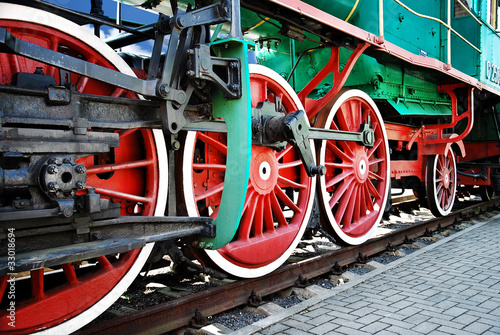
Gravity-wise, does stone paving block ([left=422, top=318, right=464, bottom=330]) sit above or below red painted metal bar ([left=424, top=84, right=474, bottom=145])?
below

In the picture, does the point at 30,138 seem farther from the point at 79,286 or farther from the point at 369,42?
the point at 369,42

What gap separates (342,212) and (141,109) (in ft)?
8.68

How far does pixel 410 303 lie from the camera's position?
10.3 ft

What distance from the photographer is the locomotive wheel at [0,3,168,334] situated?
2.09m

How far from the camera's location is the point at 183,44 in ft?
7.77

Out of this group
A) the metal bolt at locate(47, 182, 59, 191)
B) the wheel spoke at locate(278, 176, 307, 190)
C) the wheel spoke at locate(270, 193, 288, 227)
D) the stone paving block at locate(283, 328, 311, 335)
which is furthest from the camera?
the wheel spoke at locate(278, 176, 307, 190)

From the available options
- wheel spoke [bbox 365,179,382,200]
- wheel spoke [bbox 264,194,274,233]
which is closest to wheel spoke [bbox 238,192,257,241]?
wheel spoke [bbox 264,194,274,233]

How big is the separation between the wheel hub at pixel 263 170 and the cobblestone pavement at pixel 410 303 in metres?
0.94

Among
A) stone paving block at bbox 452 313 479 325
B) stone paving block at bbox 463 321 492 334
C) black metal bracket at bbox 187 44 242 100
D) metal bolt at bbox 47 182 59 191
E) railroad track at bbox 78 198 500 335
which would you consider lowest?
stone paving block at bbox 452 313 479 325

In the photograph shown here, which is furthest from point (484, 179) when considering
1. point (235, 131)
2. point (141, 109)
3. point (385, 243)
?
point (141, 109)

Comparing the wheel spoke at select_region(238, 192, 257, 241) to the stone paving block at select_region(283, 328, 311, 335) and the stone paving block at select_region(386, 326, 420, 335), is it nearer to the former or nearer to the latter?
the stone paving block at select_region(283, 328, 311, 335)

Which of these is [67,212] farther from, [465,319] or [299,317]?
[465,319]

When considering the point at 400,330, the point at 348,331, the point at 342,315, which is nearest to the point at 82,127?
the point at 348,331

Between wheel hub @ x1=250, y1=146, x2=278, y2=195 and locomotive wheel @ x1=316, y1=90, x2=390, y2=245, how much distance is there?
705 mm
